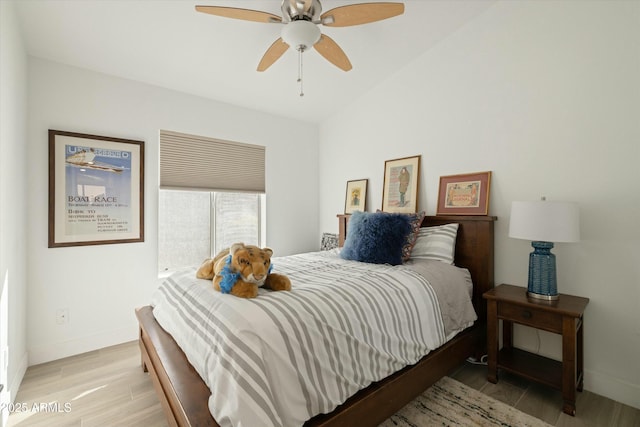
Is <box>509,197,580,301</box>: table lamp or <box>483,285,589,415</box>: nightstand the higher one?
<box>509,197,580,301</box>: table lamp

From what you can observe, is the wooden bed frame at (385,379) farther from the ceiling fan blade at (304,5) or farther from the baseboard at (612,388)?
the ceiling fan blade at (304,5)

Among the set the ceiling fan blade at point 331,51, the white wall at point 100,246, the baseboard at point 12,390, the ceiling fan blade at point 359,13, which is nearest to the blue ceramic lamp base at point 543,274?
the ceiling fan blade at point 359,13

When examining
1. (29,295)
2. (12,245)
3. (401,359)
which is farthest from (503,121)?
(29,295)

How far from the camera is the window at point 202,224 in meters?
2.95

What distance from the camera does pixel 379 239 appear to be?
226 cm

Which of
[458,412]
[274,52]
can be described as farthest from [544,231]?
[274,52]

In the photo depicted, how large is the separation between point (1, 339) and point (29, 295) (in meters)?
0.79

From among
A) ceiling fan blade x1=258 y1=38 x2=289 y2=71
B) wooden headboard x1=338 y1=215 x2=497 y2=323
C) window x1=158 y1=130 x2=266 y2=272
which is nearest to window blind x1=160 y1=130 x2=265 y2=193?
window x1=158 y1=130 x2=266 y2=272

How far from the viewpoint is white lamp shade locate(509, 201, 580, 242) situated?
172cm

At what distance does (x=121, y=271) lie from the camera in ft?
8.57

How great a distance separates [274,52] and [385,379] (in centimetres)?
217

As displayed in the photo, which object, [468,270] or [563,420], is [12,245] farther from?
[563,420]

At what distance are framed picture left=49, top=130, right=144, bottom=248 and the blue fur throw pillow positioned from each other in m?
2.01

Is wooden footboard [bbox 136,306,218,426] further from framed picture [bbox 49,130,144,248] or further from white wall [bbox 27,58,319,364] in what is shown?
framed picture [bbox 49,130,144,248]
